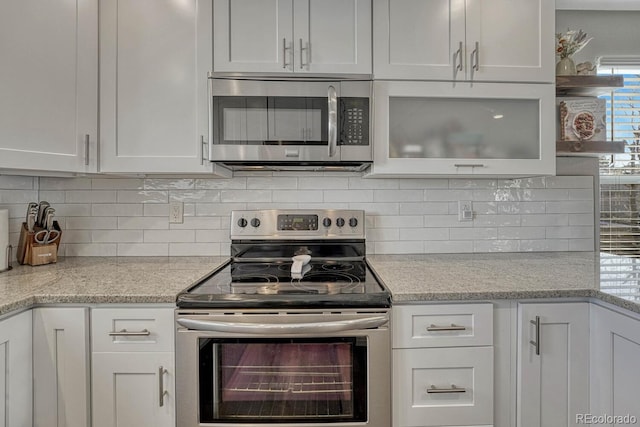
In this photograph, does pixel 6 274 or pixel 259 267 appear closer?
pixel 6 274

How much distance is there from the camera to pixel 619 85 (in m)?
1.84

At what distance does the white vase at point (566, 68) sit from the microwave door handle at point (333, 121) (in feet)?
3.97

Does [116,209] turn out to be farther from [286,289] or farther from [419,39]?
[419,39]

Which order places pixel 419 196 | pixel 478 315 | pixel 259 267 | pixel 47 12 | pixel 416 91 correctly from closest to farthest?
pixel 478 315, pixel 47 12, pixel 416 91, pixel 259 267, pixel 419 196

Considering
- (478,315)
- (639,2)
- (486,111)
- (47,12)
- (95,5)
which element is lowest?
(478,315)

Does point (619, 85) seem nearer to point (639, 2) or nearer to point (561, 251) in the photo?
point (639, 2)

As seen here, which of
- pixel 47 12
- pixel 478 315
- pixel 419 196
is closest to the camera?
pixel 478 315

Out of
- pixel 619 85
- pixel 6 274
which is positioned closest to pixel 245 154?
pixel 6 274

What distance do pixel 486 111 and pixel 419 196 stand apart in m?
0.53

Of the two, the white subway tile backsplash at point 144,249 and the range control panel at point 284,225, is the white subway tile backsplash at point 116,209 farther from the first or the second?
the range control panel at point 284,225

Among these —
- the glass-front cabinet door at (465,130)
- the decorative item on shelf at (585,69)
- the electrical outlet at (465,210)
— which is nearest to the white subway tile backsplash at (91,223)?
the glass-front cabinet door at (465,130)

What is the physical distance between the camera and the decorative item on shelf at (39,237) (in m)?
1.71

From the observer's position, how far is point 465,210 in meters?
2.05

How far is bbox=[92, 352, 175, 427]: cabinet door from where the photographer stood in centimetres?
125
